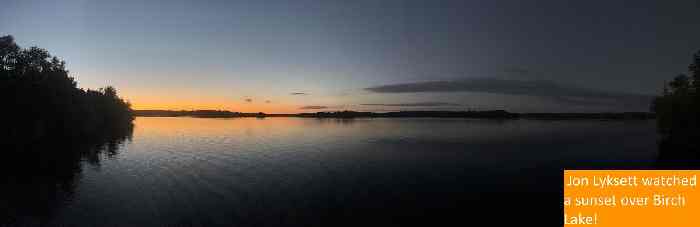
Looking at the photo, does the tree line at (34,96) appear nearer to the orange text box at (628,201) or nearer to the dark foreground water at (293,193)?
the dark foreground water at (293,193)

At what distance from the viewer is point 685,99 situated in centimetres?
6200

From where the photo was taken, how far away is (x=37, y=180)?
30.9 metres

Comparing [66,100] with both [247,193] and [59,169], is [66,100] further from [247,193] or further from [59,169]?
[247,193]

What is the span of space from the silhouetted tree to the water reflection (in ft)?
276

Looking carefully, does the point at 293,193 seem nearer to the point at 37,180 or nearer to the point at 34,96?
the point at 37,180

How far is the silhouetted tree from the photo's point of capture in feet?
198

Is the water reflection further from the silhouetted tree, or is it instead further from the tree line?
the silhouetted tree

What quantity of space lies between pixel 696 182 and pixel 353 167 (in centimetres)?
2983

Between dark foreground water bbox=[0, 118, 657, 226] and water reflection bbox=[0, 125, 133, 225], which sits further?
dark foreground water bbox=[0, 118, 657, 226]

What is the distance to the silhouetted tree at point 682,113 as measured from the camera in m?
60.2

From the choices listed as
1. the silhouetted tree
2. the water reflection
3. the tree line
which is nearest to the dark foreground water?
the water reflection

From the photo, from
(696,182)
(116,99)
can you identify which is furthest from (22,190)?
(116,99)

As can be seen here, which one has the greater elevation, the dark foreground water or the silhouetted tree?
the silhouetted tree

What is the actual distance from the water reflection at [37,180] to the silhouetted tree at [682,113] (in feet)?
276
